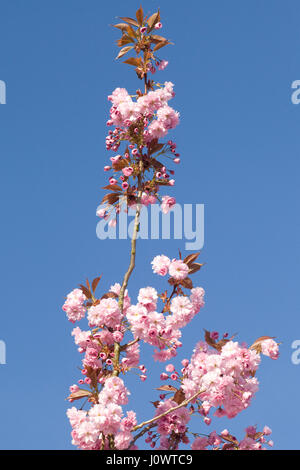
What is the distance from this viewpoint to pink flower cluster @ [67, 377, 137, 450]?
15.7 ft

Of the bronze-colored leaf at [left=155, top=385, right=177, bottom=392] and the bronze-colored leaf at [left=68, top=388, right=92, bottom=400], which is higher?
the bronze-colored leaf at [left=155, top=385, right=177, bottom=392]

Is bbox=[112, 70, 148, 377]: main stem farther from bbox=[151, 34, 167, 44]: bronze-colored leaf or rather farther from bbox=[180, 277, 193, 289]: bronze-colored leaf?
bbox=[151, 34, 167, 44]: bronze-colored leaf

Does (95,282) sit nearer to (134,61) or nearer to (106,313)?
(106,313)

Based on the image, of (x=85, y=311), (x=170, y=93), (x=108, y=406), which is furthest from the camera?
(x=170, y=93)

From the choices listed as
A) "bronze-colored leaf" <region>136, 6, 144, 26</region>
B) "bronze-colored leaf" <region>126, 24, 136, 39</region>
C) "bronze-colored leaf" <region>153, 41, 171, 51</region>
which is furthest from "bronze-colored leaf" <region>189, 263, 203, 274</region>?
"bronze-colored leaf" <region>136, 6, 144, 26</region>

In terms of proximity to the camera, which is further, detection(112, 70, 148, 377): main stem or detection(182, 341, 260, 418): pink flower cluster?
detection(112, 70, 148, 377): main stem

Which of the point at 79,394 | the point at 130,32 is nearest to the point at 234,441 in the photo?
the point at 79,394

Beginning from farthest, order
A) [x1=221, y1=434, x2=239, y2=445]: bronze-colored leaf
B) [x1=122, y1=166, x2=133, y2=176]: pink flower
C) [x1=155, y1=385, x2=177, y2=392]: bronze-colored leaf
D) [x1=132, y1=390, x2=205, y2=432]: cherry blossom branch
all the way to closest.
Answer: [x1=122, y1=166, x2=133, y2=176]: pink flower < [x1=155, y1=385, x2=177, y2=392]: bronze-colored leaf < [x1=221, y1=434, x2=239, y2=445]: bronze-colored leaf < [x1=132, y1=390, x2=205, y2=432]: cherry blossom branch

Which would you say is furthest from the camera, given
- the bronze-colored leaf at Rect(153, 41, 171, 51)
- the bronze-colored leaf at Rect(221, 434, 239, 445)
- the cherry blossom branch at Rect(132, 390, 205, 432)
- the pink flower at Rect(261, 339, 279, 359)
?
the bronze-colored leaf at Rect(153, 41, 171, 51)

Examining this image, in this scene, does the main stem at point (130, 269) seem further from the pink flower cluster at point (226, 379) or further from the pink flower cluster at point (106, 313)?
the pink flower cluster at point (226, 379)

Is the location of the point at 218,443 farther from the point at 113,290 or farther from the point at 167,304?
the point at 113,290
